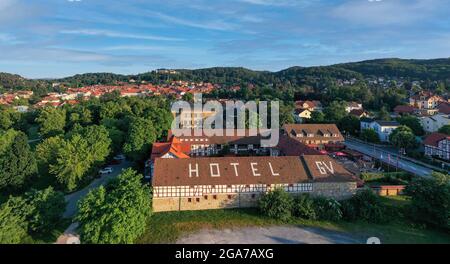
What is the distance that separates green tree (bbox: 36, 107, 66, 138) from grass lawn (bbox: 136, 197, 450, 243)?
33073 mm

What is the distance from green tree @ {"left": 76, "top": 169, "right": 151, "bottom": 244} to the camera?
59.3ft

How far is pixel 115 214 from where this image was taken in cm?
1875

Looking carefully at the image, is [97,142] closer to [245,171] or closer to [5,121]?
[245,171]

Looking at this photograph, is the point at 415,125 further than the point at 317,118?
No

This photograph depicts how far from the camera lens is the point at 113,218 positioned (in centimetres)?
1858

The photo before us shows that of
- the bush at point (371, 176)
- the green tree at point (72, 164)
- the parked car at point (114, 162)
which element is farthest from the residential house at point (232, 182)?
the parked car at point (114, 162)

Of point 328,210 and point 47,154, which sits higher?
point 47,154

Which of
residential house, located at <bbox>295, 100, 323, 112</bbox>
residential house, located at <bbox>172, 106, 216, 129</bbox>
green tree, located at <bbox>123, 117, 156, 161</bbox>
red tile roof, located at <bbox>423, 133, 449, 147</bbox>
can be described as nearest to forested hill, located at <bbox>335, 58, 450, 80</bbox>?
residential house, located at <bbox>295, 100, 323, 112</bbox>

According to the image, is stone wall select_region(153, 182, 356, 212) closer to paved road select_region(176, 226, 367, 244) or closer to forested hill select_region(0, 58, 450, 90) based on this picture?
paved road select_region(176, 226, 367, 244)

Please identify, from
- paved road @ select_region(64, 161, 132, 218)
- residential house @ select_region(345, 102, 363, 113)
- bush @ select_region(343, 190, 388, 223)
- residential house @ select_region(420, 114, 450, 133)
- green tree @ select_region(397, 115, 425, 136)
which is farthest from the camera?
residential house @ select_region(345, 102, 363, 113)

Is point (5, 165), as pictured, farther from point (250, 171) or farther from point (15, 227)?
point (250, 171)

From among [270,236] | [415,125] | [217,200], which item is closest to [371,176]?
[270,236]

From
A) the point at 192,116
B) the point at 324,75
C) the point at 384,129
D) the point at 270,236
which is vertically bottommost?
the point at 270,236

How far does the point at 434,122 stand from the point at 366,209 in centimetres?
3901
